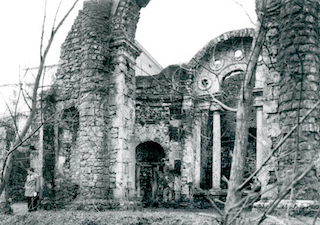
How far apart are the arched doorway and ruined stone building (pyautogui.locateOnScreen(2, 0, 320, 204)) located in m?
0.04

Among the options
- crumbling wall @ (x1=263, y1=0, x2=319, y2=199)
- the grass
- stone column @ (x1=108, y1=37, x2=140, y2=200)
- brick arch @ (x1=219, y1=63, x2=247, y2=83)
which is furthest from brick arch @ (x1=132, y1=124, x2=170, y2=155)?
crumbling wall @ (x1=263, y1=0, x2=319, y2=199)

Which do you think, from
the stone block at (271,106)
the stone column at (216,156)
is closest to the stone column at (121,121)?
the stone block at (271,106)

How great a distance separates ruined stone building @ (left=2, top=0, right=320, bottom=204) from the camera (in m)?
8.97

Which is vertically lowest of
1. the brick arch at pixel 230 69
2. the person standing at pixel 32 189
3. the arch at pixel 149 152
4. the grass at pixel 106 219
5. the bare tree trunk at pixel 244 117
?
the grass at pixel 106 219

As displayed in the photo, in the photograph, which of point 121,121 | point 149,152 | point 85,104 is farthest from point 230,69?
point 85,104

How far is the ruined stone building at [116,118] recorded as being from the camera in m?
8.97

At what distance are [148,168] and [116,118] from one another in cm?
379

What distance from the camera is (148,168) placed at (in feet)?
41.1

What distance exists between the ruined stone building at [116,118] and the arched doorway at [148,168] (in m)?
0.04

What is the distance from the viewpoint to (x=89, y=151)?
29.4 feet

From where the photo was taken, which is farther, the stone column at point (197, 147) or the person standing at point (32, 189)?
the stone column at point (197, 147)

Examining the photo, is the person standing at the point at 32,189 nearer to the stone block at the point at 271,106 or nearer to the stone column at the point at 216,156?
the stone block at the point at 271,106

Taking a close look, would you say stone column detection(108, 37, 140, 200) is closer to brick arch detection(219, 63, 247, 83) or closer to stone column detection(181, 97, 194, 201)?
stone column detection(181, 97, 194, 201)

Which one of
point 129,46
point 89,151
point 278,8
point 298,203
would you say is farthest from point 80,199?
point 278,8
